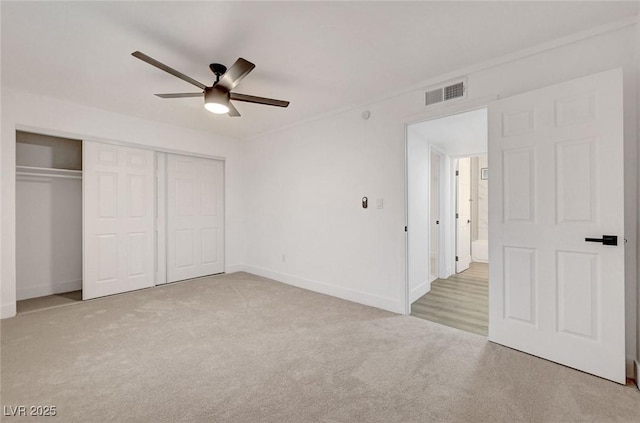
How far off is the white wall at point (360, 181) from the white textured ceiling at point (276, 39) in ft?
0.68

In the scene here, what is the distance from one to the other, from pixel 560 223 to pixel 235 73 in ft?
9.41

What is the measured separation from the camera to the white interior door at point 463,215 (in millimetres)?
5355

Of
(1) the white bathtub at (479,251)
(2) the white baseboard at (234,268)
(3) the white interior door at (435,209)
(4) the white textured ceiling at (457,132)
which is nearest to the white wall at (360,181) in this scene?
(2) the white baseboard at (234,268)

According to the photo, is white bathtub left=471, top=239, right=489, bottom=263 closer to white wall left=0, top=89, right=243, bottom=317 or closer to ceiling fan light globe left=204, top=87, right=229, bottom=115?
white wall left=0, top=89, right=243, bottom=317

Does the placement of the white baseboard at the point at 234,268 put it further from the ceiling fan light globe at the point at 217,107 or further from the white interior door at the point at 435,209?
the white interior door at the point at 435,209

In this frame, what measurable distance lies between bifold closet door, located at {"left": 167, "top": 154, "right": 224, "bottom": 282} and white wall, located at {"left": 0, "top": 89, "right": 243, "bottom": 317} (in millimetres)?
331

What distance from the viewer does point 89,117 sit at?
147 inches

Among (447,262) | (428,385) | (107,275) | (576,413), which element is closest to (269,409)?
(428,385)

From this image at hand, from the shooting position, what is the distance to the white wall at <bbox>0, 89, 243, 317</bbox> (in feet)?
10.4

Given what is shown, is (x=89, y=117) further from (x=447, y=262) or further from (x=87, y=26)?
(x=447, y=262)

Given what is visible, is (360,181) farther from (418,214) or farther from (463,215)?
(463,215)

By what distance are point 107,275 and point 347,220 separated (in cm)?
354

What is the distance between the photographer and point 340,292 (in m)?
3.81

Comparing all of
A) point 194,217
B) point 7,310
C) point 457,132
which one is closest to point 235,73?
point 457,132
